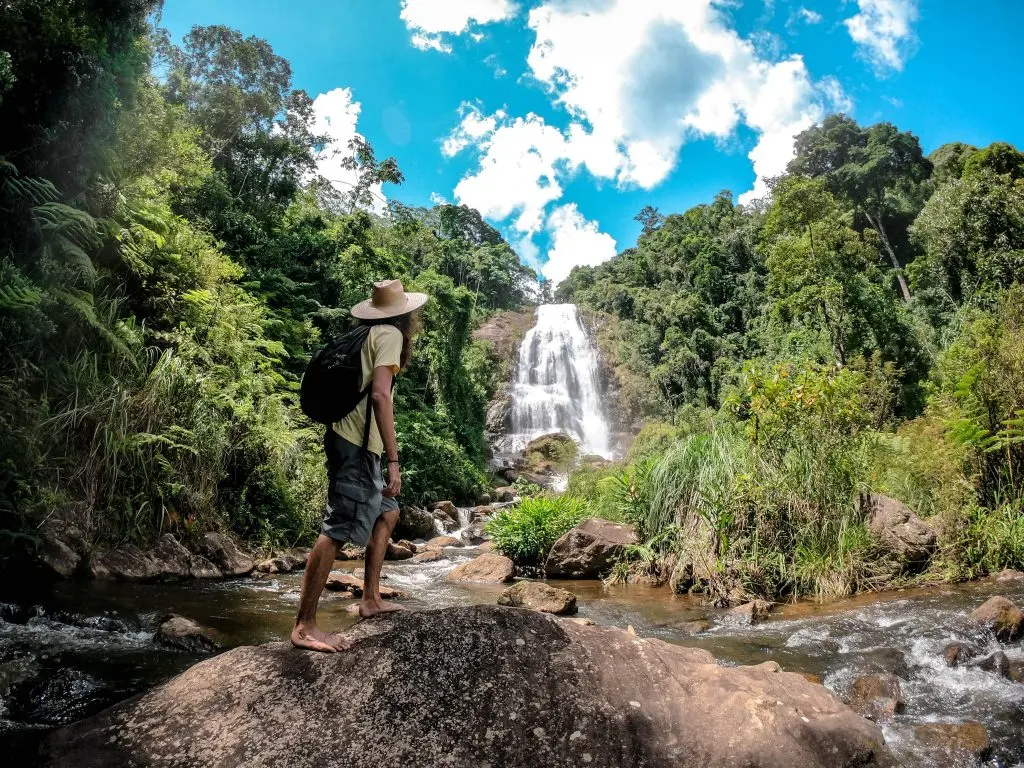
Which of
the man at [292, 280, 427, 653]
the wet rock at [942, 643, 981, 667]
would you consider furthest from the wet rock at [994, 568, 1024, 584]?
the man at [292, 280, 427, 653]

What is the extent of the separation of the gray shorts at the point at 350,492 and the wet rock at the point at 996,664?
14.2ft

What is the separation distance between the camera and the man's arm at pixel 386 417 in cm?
275

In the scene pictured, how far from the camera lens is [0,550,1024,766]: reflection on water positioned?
3268 millimetres

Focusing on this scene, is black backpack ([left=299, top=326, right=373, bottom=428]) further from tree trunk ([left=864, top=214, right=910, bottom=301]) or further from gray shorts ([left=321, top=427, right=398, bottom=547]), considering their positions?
tree trunk ([left=864, top=214, right=910, bottom=301])

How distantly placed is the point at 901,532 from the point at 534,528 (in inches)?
191

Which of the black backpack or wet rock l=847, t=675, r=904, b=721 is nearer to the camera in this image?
the black backpack

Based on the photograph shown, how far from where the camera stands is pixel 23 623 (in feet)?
14.3

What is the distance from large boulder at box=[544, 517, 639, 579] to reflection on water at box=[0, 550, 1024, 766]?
78 cm

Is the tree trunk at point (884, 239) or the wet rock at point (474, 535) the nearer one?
the wet rock at point (474, 535)

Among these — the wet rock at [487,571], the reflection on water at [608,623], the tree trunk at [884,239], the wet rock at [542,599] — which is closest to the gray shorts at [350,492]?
the reflection on water at [608,623]

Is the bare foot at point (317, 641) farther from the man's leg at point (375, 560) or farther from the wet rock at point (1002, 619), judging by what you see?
the wet rock at point (1002, 619)

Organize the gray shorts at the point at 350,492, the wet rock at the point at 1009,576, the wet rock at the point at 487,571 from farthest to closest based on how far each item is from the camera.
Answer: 1. the wet rock at the point at 487,571
2. the wet rock at the point at 1009,576
3. the gray shorts at the point at 350,492

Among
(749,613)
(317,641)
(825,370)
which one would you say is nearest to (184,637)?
(317,641)

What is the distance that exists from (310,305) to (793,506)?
51.5ft
